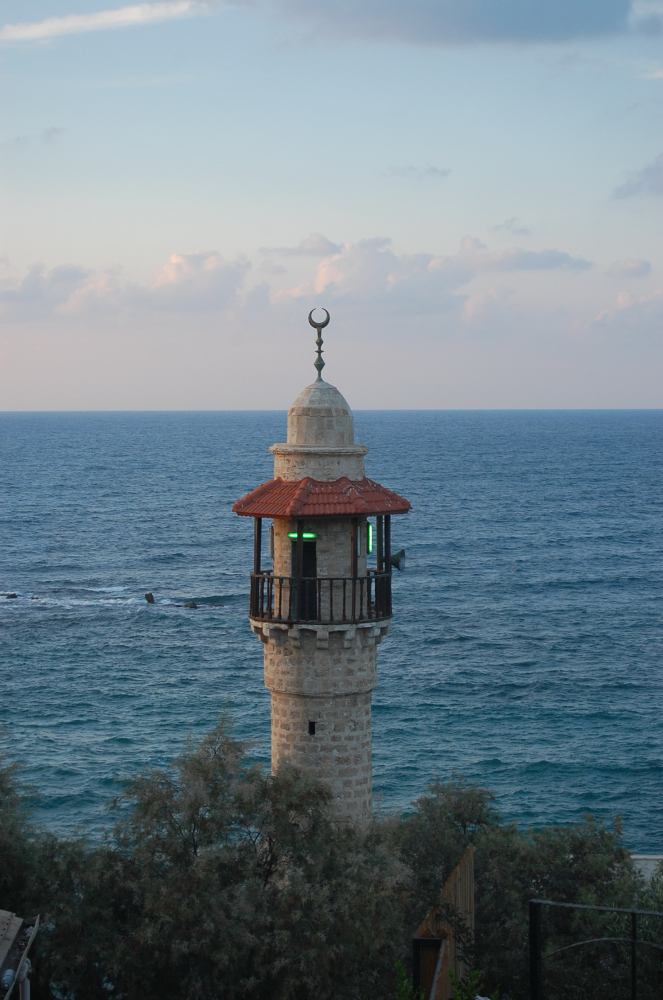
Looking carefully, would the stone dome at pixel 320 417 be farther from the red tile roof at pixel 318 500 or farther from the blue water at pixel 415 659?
the blue water at pixel 415 659

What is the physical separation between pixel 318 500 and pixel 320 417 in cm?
189

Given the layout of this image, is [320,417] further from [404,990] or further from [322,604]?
[404,990]

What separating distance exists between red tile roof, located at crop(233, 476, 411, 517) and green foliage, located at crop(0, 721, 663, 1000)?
4.48m

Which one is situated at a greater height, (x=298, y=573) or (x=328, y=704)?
(x=298, y=573)

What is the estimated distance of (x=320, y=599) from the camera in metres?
22.9

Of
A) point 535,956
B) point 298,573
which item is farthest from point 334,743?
point 535,956

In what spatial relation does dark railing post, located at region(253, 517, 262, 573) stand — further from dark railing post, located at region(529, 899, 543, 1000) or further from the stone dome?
dark railing post, located at region(529, 899, 543, 1000)

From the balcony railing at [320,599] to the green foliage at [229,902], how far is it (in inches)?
116

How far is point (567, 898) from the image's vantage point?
24688 millimetres

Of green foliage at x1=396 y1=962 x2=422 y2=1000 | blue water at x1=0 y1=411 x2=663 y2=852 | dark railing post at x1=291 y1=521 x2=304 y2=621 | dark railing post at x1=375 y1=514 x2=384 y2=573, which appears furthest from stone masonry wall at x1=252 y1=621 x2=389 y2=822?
green foliage at x1=396 y1=962 x2=422 y2=1000

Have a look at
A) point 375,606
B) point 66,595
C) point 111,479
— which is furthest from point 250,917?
point 111,479

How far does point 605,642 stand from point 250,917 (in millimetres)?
55176

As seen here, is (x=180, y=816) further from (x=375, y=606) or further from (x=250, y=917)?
(x=375, y=606)

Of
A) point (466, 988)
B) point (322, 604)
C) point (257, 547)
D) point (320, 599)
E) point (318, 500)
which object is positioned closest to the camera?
point (466, 988)
